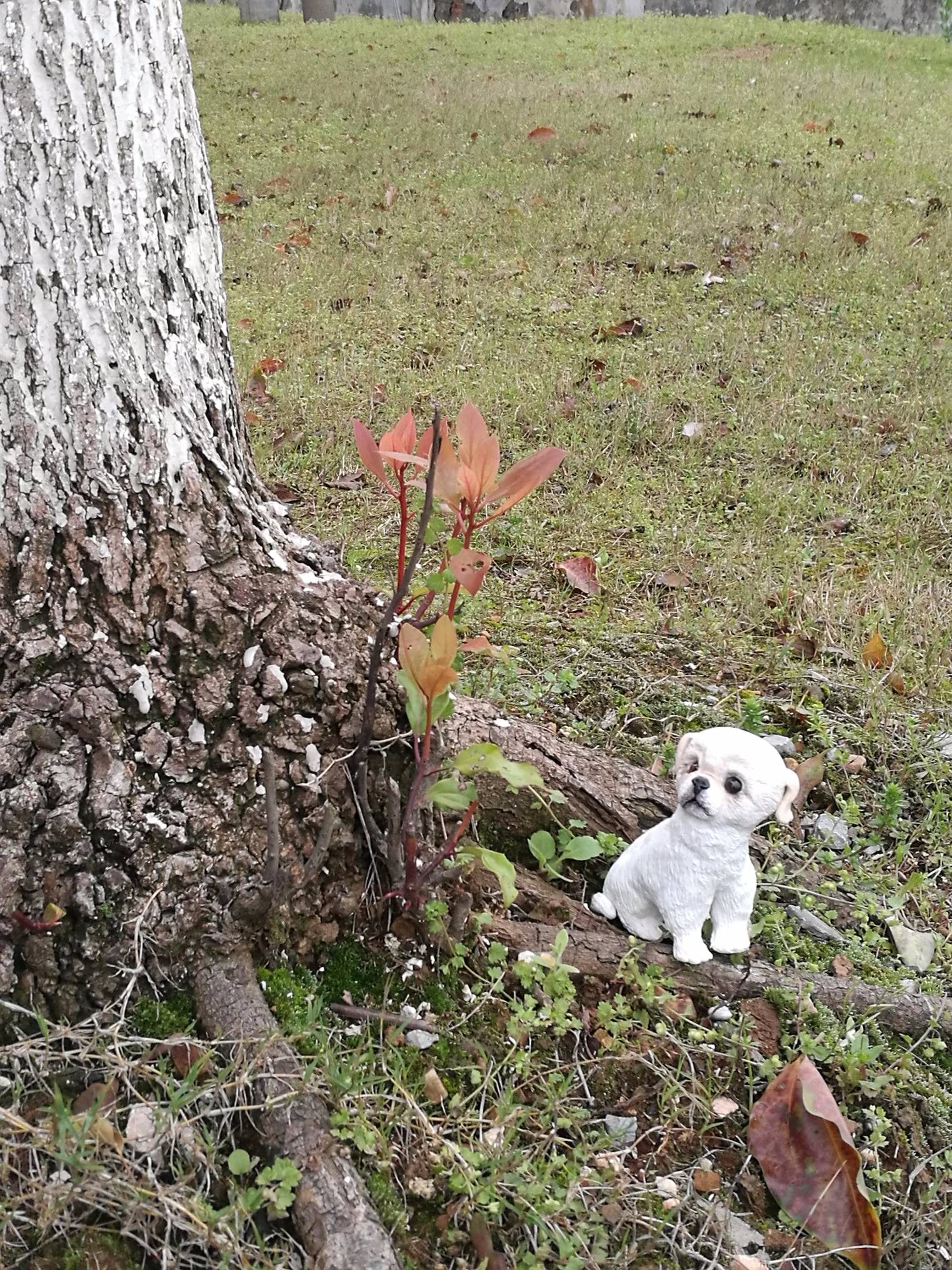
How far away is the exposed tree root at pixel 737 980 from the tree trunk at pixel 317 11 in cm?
2060

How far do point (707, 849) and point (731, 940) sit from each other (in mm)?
266

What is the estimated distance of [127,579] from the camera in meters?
1.79

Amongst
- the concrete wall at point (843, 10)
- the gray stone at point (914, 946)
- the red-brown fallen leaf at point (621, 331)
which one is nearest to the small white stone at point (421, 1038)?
the gray stone at point (914, 946)

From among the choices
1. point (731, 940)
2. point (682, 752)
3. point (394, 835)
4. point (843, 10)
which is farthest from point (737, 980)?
point (843, 10)

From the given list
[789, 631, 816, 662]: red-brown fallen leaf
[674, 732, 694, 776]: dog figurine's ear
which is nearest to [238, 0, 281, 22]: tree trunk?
[789, 631, 816, 662]: red-brown fallen leaf

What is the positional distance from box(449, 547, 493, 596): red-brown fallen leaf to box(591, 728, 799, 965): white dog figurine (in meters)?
0.68

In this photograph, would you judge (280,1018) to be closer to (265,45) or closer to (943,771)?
(943,771)

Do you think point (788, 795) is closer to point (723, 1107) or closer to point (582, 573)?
point (723, 1107)

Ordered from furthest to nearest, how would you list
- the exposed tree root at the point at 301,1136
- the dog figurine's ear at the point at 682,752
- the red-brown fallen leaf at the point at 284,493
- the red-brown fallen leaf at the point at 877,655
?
the red-brown fallen leaf at the point at 284,493 → the red-brown fallen leaf at the point at 877,655 → the dog figurine's ear at the point at 682,752 → the exposed tree root at the point at 301,1136

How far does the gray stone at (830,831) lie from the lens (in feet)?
8.42

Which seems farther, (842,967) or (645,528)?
(645,528)

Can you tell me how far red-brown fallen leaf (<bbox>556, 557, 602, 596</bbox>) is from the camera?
3594 mm

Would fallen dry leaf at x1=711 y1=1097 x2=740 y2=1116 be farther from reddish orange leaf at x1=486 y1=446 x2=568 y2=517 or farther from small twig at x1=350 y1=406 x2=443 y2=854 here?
reddish orange leaf at x1=486 y1=446 x2=568 y2=517

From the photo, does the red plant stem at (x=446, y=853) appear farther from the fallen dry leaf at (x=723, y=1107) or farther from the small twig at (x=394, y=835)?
the fallen dry leaf at (x=723, y=1107)
